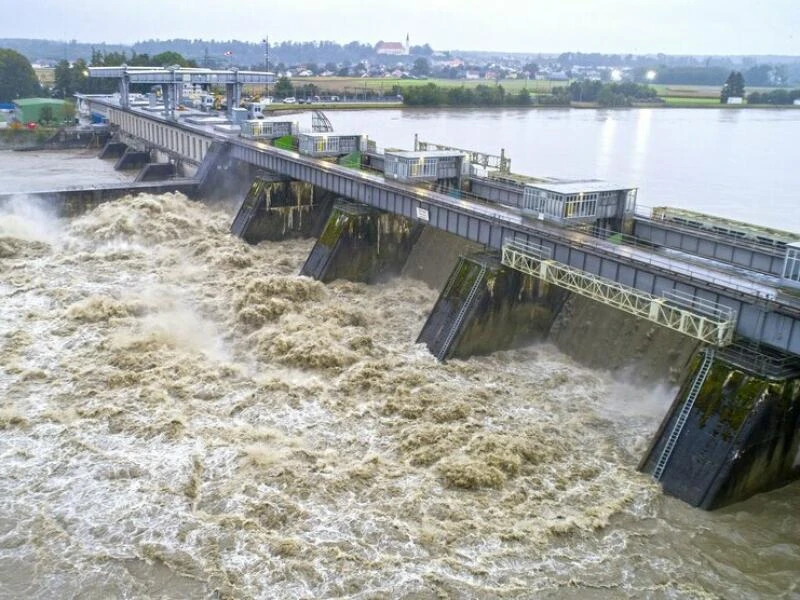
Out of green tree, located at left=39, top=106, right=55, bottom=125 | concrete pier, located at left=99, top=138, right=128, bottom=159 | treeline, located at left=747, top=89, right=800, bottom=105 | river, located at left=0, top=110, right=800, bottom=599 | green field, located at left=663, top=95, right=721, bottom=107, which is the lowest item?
river, located at left=0, top=110, right=800, bottom=599

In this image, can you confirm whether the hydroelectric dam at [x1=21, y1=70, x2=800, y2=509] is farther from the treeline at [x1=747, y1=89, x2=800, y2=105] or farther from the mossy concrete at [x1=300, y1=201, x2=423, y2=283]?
the treeline at [x1=747, y1=89, x2=800, y2=105]

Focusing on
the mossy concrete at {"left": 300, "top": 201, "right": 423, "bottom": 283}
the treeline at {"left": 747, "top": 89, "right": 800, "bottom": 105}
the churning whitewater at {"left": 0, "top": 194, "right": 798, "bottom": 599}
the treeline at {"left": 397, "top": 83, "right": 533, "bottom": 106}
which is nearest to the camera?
the churning whitewater at {"left": 0, "top": 194, "right": 798, "bottom": 599}

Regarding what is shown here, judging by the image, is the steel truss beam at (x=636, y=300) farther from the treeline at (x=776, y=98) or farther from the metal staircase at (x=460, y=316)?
the treeline at (x=776, y=98)

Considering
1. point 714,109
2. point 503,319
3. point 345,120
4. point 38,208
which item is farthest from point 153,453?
point 714,109

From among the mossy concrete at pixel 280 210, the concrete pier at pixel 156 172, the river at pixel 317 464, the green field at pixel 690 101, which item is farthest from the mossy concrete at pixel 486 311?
the green field at pixel 690 101

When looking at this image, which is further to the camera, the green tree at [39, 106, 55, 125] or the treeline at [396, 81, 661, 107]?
the treeline at [396, 81, 661, 107]

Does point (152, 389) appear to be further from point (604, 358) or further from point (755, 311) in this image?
point (755, 311)

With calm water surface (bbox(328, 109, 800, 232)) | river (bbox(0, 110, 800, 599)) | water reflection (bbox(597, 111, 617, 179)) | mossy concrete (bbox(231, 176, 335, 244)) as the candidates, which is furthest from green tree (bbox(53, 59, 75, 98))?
river (bbox(0, 110, 800, 599))
